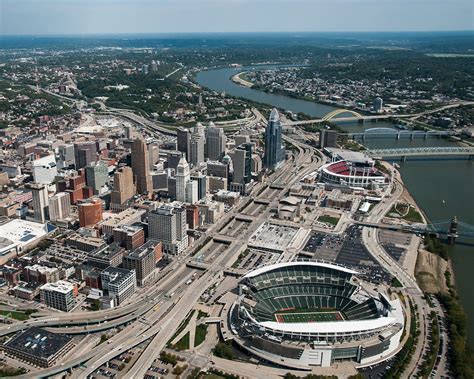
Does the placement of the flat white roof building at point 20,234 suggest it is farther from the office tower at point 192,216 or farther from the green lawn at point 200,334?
the green lawn at point 200,334

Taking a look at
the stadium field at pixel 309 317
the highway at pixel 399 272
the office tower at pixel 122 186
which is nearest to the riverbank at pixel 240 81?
the office tower at pixel 122 186

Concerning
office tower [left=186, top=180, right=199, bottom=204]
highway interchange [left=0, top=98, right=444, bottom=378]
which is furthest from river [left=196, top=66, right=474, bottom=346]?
office tower [left=186, top=180, right=199, bottom=204]

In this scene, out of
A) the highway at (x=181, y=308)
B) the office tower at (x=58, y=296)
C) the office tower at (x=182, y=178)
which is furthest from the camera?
the office tower at (x=182, y=178)

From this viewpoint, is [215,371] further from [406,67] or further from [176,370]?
[406,67]

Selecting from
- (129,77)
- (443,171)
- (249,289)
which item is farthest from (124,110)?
(249,289)

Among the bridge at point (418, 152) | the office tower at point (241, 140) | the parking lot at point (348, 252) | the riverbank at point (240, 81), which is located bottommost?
the parking lot at point (348, 252)

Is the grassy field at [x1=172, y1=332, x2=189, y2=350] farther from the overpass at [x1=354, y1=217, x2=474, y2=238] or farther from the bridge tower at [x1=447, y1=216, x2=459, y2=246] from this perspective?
the bridge tower at [x1=447, y1=216, x2=459, y2=246]

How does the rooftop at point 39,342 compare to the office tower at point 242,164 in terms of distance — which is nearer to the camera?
the rooftop at point 39,342
